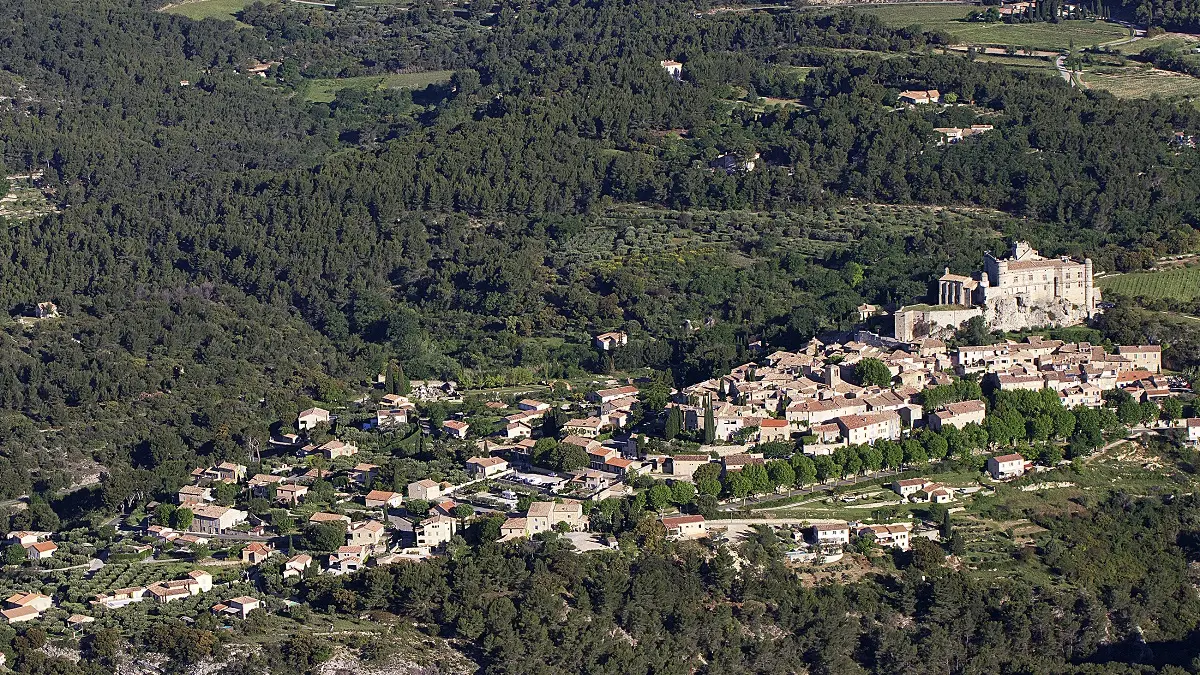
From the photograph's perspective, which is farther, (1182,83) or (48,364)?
(1182,83)

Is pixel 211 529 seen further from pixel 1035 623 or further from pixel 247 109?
pixel 247 109

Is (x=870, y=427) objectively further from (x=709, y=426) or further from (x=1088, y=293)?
(x=1088, y=293)

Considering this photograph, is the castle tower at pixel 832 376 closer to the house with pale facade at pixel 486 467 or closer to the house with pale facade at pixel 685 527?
the house with pale facade at pixel 685 527

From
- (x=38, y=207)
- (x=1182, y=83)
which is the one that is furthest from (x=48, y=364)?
(x=1182, y=83)

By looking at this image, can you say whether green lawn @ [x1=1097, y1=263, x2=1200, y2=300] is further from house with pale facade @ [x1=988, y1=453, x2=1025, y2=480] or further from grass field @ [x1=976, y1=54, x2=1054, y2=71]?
grass field @ [x1=976, y1=54, x2=1054, y2=71]

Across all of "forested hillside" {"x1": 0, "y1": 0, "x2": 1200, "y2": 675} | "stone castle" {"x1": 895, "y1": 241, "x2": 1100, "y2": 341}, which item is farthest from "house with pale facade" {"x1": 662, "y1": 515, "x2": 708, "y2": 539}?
"stone castle" {"x1": 895, "y1": 241, "x2": 1100, "y2": 341}

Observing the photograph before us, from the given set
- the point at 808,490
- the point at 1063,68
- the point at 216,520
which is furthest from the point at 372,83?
the point at 808,490

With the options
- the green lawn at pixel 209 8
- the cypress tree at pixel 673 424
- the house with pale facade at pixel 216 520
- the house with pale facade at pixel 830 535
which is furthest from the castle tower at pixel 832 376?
the green lawn at pixel 209 8
